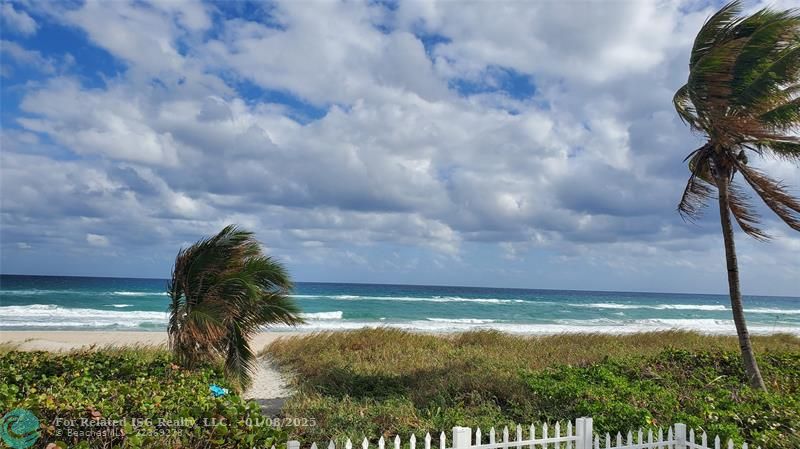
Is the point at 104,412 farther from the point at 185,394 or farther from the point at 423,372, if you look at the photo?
the point at 423,372

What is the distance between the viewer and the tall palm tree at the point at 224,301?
8.51 meters

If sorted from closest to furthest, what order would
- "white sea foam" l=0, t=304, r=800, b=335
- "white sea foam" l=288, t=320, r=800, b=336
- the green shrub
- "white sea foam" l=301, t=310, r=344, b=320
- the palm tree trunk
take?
the green shrub → the palm tree trunk → "white sea foam" l=0, t=304, r=800, b=335 → "white sea foam" l=288, t=320, r=800, b=336 → "white sea foam" l=301, t=310, r=344, b=320

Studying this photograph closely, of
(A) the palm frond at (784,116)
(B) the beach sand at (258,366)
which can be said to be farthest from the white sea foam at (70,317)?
(A) the palm frond at (784,116)

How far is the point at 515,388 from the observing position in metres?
9.05

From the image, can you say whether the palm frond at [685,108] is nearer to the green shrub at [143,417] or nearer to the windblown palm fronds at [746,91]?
the windblown palm fronds at [746,91]

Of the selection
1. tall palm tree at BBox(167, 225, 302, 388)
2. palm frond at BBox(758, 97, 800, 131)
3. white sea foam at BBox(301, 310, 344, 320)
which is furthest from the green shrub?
white sea foam at BBox(301, 310, 344, 320)

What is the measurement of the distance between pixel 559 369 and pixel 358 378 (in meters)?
4.01

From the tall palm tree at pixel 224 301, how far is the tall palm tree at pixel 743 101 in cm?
812

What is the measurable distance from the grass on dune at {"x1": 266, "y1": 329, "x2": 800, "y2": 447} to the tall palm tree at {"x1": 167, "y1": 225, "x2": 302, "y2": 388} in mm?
1444

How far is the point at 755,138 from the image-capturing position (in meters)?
9.45

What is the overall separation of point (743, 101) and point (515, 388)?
6270 mm

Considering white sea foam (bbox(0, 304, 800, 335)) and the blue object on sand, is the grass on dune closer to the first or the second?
the blue object on sand

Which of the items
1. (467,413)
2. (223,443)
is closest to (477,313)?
(467,413)

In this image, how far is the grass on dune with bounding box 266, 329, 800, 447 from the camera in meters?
6.84
